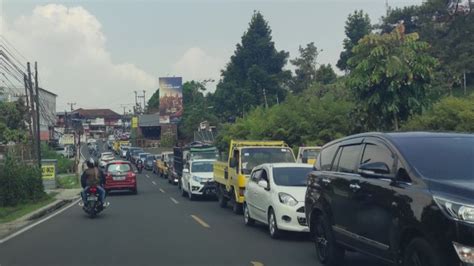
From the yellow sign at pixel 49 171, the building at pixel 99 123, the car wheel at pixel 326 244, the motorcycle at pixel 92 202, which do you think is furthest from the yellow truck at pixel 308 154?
the building at pixel 99 123

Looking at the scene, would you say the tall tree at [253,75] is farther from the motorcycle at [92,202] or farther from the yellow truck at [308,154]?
the motorcycle at [92,202]

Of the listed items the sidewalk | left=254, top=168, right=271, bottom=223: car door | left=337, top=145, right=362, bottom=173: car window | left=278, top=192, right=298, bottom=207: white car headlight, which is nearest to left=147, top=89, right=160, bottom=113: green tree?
the sidewalk

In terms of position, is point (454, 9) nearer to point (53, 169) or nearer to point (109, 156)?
point (53, 169)

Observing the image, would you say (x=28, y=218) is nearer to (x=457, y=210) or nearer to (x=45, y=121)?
(x=457, y=210)

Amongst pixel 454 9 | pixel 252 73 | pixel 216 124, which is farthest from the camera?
pixel 216 124

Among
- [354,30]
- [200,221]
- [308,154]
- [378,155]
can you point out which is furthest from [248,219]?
[354,30]

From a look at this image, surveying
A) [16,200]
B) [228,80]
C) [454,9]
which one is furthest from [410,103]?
[228,80]

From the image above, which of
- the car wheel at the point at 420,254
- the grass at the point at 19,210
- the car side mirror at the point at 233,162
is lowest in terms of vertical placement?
the grass at the point at 19,210

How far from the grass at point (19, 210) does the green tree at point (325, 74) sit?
136ft

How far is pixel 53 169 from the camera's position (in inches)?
1483

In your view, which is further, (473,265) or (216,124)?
(216,124)

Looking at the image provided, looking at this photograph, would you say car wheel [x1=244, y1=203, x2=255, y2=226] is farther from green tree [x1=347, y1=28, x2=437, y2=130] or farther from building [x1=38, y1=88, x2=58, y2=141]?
building [x1=38, y1=88, x2=58, y2=141]

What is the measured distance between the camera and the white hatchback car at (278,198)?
42.1ft

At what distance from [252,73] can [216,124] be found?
1364cm
